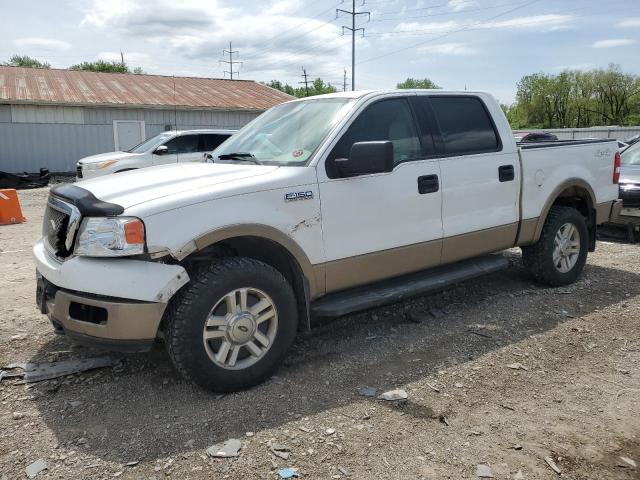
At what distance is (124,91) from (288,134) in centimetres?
2280

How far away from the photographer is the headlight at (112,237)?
317 centimetres

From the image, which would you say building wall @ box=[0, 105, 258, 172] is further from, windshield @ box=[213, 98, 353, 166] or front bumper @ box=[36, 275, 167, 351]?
front bumper @ box=[36, 275, 167, 351]

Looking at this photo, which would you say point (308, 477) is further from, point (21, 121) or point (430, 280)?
point (21, 121)

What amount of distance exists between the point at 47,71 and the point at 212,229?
2718cm

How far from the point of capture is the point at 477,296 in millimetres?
5645

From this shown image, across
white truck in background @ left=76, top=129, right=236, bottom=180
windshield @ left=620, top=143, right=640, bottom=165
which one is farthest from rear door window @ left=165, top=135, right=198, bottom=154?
windshield @ left=620, top=143, right=640, bottom=165

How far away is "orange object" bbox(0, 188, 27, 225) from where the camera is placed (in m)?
10.6

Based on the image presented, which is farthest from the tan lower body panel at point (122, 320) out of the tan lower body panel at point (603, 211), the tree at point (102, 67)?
the tree at point (102, 67)

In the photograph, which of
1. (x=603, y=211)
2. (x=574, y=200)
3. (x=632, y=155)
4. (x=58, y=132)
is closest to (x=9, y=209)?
(x=574, y=200)

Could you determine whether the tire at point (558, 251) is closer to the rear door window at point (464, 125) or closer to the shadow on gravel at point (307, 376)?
the shadow on gravel at point (307, 376)

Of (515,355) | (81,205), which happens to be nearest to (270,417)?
(81,205)

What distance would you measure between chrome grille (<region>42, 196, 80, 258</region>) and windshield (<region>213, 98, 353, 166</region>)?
51.4 inches

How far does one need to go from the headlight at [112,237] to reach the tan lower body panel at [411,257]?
1256mm

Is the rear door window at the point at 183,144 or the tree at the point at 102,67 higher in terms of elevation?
the tree at the point at 102,67
